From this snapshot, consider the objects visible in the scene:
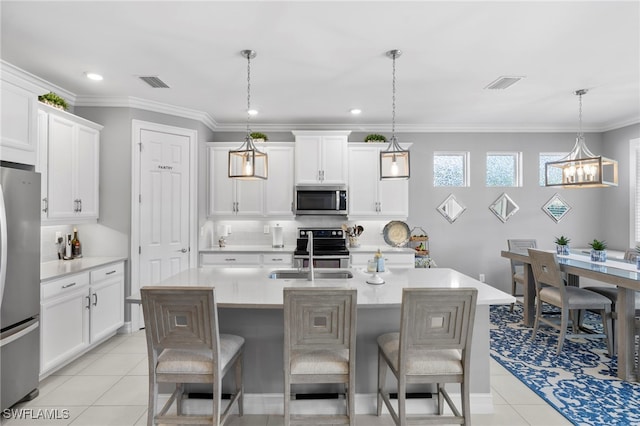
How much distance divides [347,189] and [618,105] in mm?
3581

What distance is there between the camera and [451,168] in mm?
5531

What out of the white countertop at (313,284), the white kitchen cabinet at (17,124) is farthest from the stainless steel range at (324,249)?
the white kitchen cabinet at (17,124)

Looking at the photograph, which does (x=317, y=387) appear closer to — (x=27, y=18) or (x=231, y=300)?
(x=231, y=300)

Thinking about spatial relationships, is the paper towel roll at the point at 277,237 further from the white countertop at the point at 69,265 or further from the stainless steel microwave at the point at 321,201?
the white countertop at the point at 69,265

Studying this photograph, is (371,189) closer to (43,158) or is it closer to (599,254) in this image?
(599,254)

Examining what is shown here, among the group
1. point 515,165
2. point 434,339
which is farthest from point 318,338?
point 515,165

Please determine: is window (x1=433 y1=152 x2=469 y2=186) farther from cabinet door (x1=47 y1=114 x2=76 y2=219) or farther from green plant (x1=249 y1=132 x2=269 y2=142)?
cabinet door (x1=47 y1=114 x2=76 y2=219)

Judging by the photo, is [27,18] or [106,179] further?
[106,179]

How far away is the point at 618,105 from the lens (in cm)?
439

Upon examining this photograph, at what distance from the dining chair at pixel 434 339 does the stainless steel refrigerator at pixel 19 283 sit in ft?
Answer: 8.36

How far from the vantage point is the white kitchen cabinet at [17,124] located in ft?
7.99

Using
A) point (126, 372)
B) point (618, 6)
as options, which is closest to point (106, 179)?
point (126, 372)

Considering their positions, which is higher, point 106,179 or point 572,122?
point 572,122

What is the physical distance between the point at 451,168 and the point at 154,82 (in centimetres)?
432
